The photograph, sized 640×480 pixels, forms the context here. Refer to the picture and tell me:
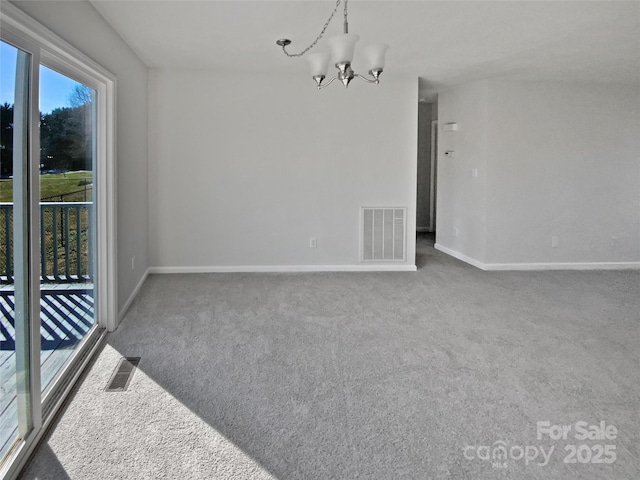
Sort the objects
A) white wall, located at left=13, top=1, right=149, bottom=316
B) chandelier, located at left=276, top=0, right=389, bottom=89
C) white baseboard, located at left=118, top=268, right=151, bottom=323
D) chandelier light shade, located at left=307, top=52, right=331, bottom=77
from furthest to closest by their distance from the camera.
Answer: white baseboard, located at left=118, top=268, right=151, bottom=323 < chandelier light shade, located at left=307, top=52, right=331, bottom=77 < chandelier, located at left=276, top=0, right=389, bottom=89 < white wall, located at left=13, top=1, right=149, bottom=316

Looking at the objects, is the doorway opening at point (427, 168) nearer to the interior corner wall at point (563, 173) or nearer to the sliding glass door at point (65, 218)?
the interior corner wall at point (563, 173)

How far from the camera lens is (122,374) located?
2.65 metres

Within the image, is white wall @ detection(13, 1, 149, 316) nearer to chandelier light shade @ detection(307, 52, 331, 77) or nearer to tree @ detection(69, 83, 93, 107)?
tree @ detection(69, 83, 93, 107)

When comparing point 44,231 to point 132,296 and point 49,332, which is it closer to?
point 49,332

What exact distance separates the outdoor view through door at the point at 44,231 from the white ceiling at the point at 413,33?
2.92ft

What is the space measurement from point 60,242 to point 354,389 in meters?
1.82

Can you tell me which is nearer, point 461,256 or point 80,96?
point 80,96

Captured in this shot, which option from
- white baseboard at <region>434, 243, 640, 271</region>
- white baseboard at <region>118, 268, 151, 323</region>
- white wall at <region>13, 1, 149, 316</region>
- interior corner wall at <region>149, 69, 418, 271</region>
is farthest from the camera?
white baseboard at <region>434, 243, 640, 271</region>

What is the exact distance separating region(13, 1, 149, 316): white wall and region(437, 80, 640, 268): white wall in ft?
12.4

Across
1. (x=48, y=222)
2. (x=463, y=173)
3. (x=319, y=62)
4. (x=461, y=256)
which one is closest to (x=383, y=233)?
(x=461, y=256)

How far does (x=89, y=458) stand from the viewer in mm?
1873

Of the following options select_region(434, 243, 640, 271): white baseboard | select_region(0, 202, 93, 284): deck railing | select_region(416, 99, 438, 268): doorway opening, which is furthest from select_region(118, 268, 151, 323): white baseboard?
select_region(416, 99, 438, 268): doorway opening

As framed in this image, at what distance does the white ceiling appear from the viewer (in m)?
3.08

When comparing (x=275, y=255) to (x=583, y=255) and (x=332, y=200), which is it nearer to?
(x=332, y=200)
